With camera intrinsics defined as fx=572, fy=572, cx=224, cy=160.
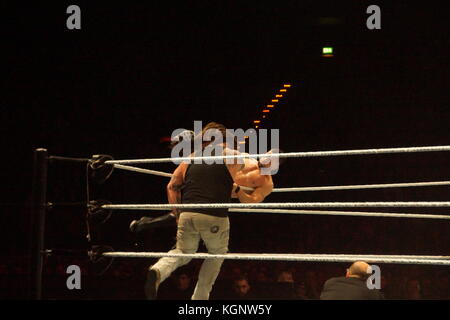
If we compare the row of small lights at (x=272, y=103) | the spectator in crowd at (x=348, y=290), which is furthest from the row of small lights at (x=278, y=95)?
the spectator in crowd at (x=348, y=290)

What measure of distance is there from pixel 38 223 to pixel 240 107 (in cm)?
602

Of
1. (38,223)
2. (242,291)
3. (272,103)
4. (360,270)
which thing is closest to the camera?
(38,223)

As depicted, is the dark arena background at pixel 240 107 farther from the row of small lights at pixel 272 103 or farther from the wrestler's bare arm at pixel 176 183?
the wrestler's bare arm at pixel 176 183

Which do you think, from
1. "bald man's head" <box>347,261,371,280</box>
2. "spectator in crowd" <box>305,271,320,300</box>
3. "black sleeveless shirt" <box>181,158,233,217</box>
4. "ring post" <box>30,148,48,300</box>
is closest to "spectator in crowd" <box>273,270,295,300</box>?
"spectator in crowd" <box>305,271,320,300</box>

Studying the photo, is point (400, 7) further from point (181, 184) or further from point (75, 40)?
point (181, 184)

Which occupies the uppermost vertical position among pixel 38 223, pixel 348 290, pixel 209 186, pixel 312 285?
pixel 209 186

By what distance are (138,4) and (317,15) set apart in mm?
2018

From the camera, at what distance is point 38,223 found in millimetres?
1992

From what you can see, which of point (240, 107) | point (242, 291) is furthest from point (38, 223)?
point (240, 107)

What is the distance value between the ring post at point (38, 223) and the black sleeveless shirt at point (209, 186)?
64cm

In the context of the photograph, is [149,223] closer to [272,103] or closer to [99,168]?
[99,168]

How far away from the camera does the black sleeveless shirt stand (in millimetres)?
2428

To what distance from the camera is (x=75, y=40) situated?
659 centimetres

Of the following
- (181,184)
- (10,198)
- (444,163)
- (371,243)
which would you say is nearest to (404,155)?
(444,163)
